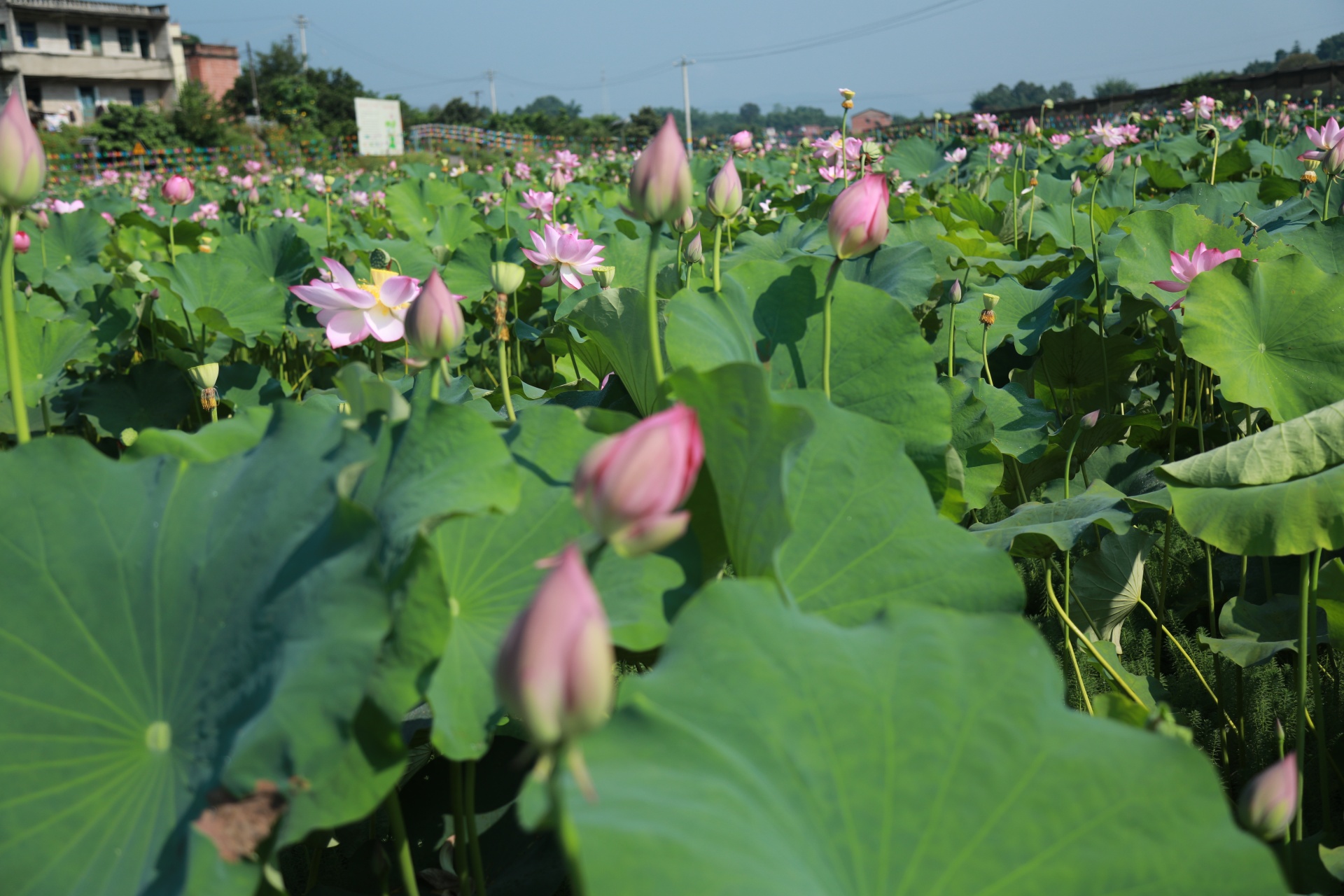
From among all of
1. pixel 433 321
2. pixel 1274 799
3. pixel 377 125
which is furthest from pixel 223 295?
pixel 377 125

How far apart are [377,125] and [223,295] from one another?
52.3 feet

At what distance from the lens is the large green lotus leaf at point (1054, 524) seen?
1.17m

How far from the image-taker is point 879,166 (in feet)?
15.5

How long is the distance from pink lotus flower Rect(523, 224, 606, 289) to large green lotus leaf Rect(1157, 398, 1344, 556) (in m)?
1.02

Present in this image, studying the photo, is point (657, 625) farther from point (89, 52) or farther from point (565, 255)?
point (89, 52)

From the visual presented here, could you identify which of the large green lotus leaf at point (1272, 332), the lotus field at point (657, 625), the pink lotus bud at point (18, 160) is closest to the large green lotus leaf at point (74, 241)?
the lotus field at point (657, 625)

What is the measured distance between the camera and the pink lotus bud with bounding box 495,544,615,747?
0.41 metres

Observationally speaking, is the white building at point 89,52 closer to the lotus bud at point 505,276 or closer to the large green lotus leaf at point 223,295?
the large green lotus leaf at point 223,295

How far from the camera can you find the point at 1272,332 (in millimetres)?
1562

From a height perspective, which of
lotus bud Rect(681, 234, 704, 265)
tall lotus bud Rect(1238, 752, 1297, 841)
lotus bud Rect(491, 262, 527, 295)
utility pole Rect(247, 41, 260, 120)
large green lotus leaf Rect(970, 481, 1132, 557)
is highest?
utility pole Rect(247, 41, 260, 120)

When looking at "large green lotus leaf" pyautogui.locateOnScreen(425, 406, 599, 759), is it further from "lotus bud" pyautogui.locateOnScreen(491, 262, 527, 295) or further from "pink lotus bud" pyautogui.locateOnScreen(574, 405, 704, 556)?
"lotus bud" pyautogui.locateOnScreen(491, 262, 527, 295)

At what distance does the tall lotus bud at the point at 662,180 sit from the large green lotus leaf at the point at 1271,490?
74 cm

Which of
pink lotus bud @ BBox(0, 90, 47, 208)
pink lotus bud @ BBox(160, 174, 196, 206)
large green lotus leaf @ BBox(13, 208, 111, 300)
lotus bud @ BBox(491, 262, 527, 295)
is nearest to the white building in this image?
large green lotus leaf @ BBox(13, 208, 111, 300)

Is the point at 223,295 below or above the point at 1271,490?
above
